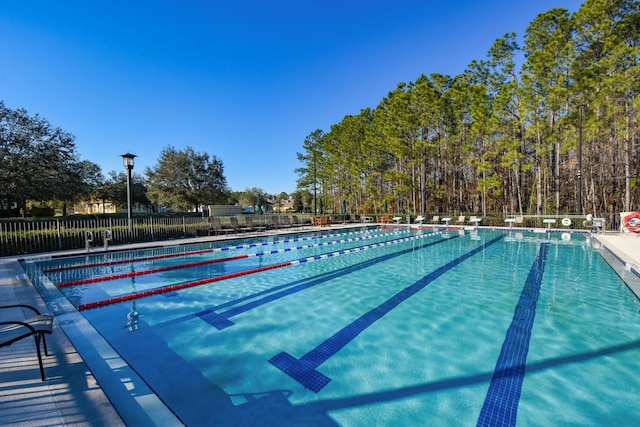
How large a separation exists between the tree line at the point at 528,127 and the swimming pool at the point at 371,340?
13.3 m

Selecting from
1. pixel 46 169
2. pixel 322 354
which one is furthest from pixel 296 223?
pixel 46 169

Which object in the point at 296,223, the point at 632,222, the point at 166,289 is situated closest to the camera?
the point at 166,289

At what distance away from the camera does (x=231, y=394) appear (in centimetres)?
268

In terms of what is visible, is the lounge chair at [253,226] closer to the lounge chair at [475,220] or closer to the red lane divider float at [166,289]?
the red lane divider float at [166,289]

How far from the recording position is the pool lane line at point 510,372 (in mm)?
2422

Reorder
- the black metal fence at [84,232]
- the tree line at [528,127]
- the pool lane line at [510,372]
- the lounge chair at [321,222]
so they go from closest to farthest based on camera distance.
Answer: the pool lane line at [510,372], the black metal fence at [84,232], the tree line at [528,127], the lounge chair at [321,222]

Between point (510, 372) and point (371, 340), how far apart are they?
154 centimetres

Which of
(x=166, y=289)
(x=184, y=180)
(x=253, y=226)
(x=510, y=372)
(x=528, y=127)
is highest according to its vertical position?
(x=528, y=127)

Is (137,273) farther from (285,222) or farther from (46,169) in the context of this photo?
(46,169)

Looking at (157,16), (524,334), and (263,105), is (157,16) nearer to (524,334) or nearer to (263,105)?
(263,105)

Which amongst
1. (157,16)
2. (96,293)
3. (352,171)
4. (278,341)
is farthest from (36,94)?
(352,171)

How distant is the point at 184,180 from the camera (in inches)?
1294

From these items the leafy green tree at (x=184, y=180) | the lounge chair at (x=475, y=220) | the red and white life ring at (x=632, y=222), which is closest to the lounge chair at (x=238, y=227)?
the lounge chair at (x=475, y=220)

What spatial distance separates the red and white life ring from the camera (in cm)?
1246
